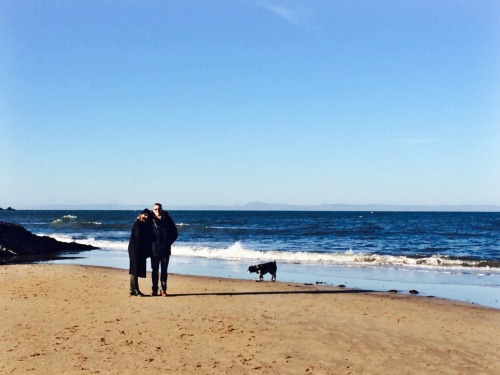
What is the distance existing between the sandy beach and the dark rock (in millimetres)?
11959

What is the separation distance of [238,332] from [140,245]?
4353 millimetres

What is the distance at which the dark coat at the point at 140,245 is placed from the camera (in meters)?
11.5

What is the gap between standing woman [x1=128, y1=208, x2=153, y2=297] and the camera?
11477 mm

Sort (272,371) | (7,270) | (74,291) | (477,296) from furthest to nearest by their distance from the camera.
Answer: (7,270) → (477,296) → (74,291) → (272,371)

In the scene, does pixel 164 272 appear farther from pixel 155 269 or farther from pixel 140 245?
pixel 140 245

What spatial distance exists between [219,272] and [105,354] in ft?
37.0

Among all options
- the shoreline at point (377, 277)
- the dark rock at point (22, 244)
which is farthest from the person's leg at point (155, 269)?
the dark rock at point (22, 244)

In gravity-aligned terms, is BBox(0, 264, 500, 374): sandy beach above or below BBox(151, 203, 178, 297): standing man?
below

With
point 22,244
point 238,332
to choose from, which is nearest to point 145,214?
point 238,332

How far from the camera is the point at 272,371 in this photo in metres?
6.25

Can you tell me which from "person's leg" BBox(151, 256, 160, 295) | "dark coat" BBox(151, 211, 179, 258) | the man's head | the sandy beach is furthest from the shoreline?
the man's head

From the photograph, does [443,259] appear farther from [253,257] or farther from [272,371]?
[272,371]

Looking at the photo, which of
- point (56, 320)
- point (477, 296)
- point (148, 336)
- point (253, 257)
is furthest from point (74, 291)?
point (253, 257)

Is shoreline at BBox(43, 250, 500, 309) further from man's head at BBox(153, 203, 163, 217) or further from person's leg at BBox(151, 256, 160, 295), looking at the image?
man's head at BBox(153, 203, 163, 217)
